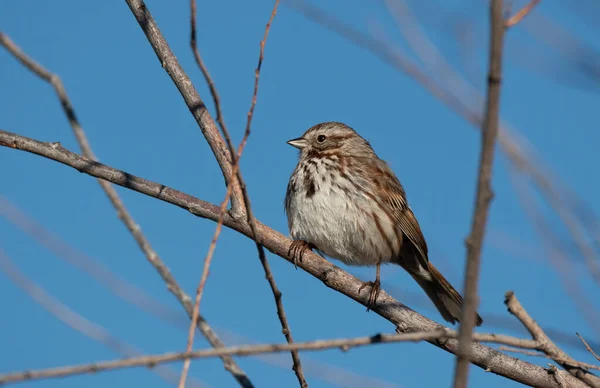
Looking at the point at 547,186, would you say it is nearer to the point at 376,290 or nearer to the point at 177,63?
the point at 376,290

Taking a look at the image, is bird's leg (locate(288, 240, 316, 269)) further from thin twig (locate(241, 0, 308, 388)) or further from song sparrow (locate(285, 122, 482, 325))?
thin twig (locate(241, 0, 308, 388))

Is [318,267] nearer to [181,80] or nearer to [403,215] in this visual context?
[181,80]

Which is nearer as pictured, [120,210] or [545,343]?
[545,343]

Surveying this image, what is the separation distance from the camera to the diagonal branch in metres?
3.86

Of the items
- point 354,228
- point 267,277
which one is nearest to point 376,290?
point 354,228

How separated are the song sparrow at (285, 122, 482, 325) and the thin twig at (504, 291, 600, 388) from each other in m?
2.98

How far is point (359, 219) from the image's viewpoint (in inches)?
237

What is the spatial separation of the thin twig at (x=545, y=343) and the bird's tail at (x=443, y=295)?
→ 317 centimetres

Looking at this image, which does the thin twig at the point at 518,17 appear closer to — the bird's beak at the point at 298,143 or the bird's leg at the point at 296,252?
the bird's leg at the point at 296,252

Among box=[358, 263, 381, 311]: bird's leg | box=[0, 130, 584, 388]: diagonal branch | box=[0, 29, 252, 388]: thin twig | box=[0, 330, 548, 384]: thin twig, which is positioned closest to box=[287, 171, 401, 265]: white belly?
box=[0, 130, 584, 388]: diagonal branch

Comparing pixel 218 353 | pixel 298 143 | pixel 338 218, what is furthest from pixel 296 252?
pixel 218 353

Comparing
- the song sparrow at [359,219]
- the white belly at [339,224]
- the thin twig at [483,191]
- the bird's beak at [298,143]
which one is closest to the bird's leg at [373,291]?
the song sparrow at [359,219]

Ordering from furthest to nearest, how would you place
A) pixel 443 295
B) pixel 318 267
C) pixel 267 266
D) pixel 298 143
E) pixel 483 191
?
pixel 298 143 < pixel 443 295 < pixel 318 267 < pixel 267 266 < pixel 483 191

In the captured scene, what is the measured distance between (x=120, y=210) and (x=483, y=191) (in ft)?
8.06
